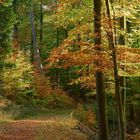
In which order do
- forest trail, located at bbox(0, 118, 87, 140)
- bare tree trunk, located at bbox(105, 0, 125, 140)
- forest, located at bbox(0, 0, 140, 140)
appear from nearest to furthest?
bare tree trunk, located at bbox(105, 0, 125, 140)
forest, located at bbox(0, 0, 140, 140)
forest trail, located at bbox(0, 118, 87, 140)

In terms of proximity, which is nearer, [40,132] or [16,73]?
[40,132]

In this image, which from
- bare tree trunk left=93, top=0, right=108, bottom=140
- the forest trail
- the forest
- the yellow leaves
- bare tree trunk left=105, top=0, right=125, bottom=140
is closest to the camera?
bare tree trunk left=105, top=0, right=125, bottom=140

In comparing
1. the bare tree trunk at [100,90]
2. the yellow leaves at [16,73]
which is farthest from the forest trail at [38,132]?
the yellow leaves at [16,73]

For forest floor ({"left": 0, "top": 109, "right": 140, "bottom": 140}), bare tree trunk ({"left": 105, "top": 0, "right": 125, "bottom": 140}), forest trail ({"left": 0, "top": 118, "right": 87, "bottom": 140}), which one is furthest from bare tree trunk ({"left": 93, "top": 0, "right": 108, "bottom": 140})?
forest trail ({"left": 0, "top": 118, "right": 87, "bottom": 140})

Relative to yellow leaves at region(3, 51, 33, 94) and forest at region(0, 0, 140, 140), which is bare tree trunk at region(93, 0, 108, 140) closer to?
forest at region(0, 0, 140, 140)

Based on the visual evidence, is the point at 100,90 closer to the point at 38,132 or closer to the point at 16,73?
→ the point at 38,132

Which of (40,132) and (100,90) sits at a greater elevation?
(100,90)

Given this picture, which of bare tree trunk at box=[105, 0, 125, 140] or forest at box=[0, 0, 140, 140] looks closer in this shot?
bare tree trunk at box=[105, 0, 125, 140]

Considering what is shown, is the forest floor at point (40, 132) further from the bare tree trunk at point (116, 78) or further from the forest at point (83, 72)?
the bare tree trunk at point (116, 78)

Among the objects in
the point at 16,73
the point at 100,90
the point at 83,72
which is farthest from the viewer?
the point at 16,73

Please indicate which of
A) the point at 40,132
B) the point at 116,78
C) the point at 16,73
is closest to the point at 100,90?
the point at 116,78

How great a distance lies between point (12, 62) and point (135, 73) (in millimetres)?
11916

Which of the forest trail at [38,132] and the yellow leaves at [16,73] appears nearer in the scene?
the forest trail at [38,132]

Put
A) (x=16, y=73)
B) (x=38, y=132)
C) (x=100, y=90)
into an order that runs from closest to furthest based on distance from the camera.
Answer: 1. (x=100, y=90)
2. (x=38, y=132)
3. (x=16, y=73)
